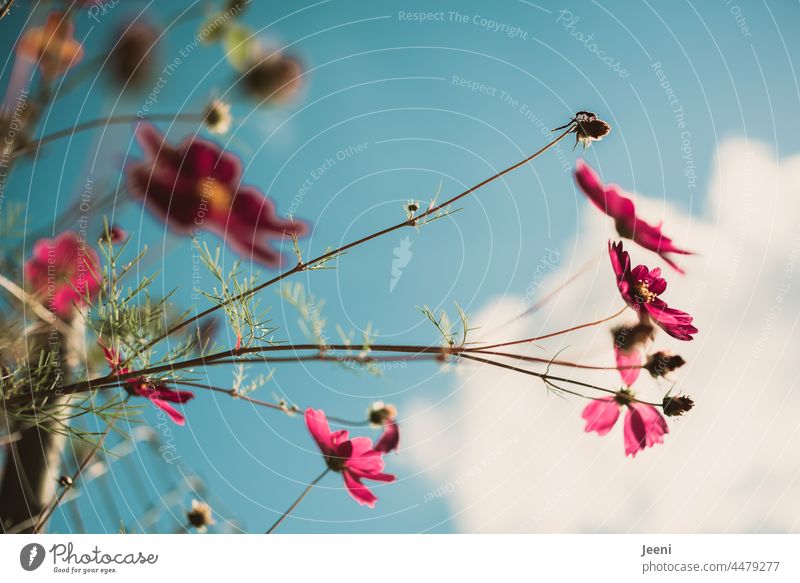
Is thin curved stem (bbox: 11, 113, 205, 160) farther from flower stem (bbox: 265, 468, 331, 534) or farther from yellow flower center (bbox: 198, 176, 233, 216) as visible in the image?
flower stem (bbox: 265, 468, 331, 534)

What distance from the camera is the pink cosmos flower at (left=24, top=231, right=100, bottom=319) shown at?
47cm

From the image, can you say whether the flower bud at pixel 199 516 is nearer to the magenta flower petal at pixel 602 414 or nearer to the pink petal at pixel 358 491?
the pink petal at pixel 358 491

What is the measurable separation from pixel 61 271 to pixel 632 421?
582mm

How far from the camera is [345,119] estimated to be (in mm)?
741

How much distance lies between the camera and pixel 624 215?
0.54 m

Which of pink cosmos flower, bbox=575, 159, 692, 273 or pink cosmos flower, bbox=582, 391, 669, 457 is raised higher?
pink cosmos flower, bbox=575, 159, 692, 273

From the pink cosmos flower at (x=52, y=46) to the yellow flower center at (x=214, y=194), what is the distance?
15cm

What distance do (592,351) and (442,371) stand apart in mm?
199

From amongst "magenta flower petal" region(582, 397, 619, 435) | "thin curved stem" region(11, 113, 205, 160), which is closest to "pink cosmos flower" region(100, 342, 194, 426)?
"thin curved stem" region(11, 113, 205, 160)
